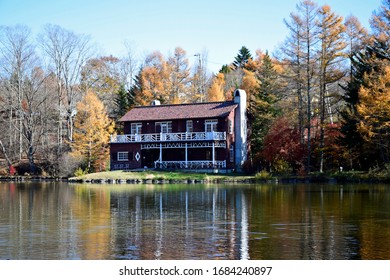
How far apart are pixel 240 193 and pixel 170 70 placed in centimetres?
3323

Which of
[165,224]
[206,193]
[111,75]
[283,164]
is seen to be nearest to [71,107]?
[111,75]

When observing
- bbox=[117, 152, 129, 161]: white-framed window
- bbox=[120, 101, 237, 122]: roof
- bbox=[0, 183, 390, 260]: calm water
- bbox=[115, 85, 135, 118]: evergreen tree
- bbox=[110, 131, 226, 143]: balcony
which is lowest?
bbox=[0, 183, 390, 260]: calm water

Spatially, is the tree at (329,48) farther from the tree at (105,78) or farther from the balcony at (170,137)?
the tree at (105,78)

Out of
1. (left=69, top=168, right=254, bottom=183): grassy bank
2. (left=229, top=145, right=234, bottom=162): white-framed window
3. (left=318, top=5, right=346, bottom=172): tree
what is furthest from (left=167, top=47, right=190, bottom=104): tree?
(left=318, top=5, right=346, bottom=172): tree

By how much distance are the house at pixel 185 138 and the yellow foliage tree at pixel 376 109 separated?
12951 millimetres

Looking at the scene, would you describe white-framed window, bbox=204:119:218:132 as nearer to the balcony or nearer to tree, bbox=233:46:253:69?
the balcony

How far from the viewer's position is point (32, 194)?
30500 millimetres

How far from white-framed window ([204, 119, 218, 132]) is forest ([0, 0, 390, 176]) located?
325 cm

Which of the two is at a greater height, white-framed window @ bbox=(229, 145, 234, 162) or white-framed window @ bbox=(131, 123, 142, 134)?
white-framed window @ bbox=(131, 123, 142, 134)

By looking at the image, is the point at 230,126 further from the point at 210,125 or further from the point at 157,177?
the point at 157,177

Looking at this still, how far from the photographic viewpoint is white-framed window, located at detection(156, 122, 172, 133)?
162 ft

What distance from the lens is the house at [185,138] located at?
46.8m

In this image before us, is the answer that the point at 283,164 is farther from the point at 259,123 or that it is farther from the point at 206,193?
the point at 206,193

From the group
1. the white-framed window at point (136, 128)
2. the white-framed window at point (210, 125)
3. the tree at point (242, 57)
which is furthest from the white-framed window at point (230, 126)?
the tree at point (242, 57)
